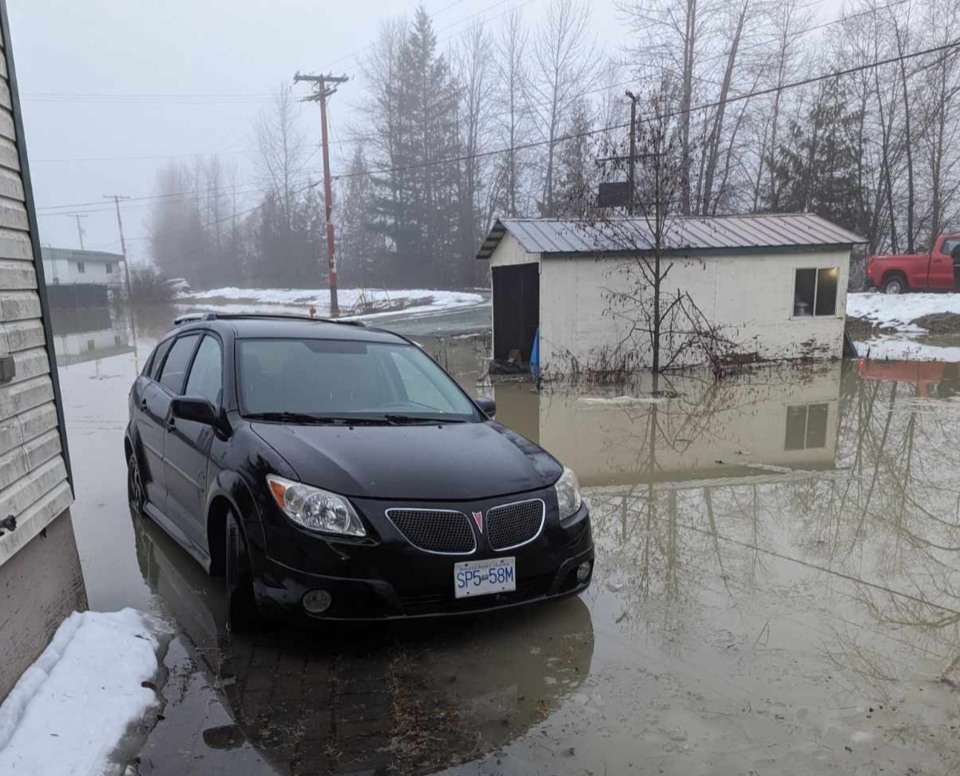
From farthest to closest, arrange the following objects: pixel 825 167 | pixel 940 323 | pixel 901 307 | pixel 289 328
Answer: pixel 825 167 → pixel 901 307 → pixel 940 323 → pixel 289 328

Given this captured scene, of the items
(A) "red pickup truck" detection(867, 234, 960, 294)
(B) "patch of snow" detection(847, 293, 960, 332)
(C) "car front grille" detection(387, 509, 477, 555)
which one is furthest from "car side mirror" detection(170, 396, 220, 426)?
(A) "red pickup truck" detection(867, 234, 960, 294)

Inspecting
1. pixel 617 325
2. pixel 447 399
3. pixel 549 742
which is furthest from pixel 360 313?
pixel 549 742

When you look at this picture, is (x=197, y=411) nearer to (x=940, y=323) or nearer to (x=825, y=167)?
(x=940, y=323)

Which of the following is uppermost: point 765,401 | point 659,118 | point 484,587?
point 659,118

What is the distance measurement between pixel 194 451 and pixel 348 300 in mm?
37253

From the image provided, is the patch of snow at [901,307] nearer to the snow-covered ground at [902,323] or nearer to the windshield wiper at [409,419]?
the snow-covered ground at [902,323]

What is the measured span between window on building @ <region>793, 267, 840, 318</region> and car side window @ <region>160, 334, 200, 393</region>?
13756 millimetres

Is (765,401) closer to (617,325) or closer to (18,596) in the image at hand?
(617,325)

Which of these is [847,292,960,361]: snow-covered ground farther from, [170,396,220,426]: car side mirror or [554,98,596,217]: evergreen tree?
[170,396,220,426]: car side mirror

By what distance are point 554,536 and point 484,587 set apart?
47cm

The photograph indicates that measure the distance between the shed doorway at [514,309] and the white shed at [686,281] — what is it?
0.02m

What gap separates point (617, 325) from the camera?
45.9 ft

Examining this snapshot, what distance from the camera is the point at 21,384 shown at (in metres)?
3.27

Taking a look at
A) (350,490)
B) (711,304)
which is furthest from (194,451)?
(711,304)
